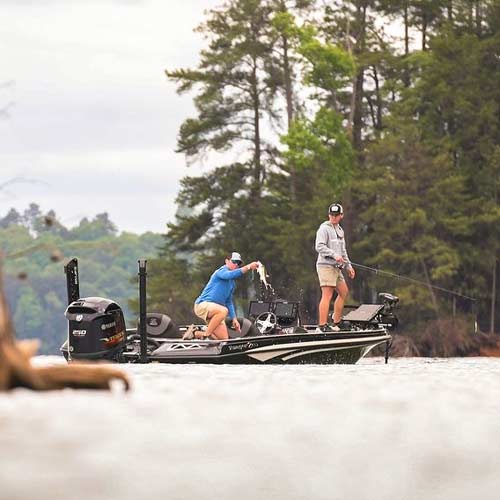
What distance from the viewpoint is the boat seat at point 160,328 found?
17688mm

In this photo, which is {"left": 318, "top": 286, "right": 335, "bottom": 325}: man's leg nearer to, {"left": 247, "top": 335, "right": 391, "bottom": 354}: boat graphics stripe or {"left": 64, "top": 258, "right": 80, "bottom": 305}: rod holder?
{"left": 247, "top": 335, "right": 391, "bottom": 354}: boat graphics stripe

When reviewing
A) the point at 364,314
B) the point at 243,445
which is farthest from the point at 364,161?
the point at 243,445

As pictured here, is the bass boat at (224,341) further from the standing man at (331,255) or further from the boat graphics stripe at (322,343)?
the standing man at (331,255)

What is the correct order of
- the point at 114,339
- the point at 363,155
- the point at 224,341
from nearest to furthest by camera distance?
1. the point at 114,339
2. the point at 224,341
3. the point at 363,155

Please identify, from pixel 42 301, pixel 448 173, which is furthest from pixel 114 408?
pixel 42 301

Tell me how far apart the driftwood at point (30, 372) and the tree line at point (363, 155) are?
3698 cm

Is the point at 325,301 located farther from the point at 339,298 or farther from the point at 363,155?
the point at 363,155

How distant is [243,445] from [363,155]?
46.6m

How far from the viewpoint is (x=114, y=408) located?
5656mm

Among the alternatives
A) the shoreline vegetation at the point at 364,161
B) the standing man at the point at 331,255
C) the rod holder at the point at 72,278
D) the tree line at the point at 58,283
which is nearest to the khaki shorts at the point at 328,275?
the standing man at the point at 331,255

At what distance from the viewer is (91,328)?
15359 mm

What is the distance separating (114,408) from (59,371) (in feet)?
1.17

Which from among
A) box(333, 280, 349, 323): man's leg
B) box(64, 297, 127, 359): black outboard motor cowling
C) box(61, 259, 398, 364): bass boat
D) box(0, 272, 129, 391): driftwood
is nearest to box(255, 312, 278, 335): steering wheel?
box(61, 259, 398, 364): bass boat

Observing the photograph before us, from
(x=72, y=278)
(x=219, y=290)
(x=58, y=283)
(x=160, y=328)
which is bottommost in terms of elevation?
(x=58, y=283)
